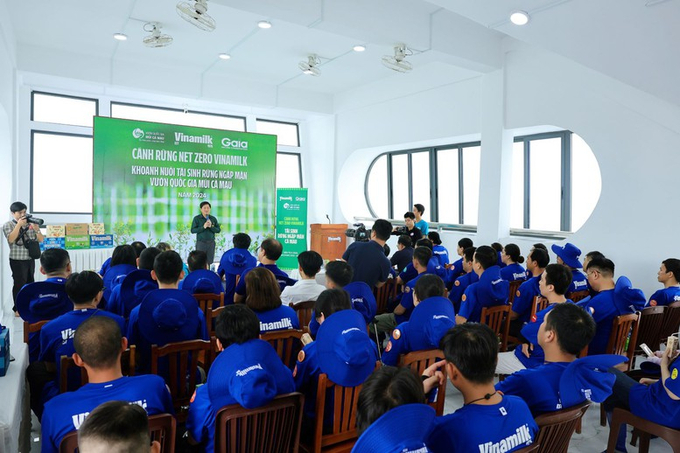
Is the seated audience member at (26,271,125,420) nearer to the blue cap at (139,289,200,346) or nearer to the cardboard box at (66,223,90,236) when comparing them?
the blue cap at (139,289,200,346)

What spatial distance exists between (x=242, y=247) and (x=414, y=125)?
450 cm

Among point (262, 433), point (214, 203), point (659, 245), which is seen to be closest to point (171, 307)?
point (262, 433)

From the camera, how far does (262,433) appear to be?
1.72 metres

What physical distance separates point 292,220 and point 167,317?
22.4 feet

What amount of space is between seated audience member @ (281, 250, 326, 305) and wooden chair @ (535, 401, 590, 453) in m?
2.06

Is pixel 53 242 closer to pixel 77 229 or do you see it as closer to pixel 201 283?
pixel 77 229

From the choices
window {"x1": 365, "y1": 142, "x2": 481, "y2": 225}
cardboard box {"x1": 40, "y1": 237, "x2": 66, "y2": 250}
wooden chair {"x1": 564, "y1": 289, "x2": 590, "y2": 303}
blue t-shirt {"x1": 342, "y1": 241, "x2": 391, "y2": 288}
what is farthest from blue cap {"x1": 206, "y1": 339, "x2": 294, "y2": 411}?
window {"x1": 365, "y1": 142, "x2": 481, "y2": 225}

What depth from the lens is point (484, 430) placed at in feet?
4.42

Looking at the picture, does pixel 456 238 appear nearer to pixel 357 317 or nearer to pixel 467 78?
pixel 467 78

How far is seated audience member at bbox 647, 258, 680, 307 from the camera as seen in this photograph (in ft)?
11.6

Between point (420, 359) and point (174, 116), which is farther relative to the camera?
point (174, 116)

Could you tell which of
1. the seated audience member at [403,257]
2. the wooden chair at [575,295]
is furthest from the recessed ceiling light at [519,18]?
the seated audience member at [403,257]

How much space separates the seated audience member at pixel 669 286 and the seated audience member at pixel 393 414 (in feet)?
10.5

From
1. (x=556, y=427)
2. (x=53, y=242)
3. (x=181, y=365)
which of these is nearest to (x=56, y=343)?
(x=181, y=365)
